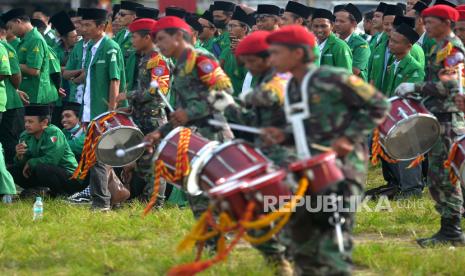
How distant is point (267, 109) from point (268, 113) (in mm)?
32

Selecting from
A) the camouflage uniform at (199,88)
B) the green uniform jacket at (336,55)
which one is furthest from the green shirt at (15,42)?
the camouflage uniform at (199,88)

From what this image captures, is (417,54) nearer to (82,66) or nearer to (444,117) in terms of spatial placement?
(444,117)

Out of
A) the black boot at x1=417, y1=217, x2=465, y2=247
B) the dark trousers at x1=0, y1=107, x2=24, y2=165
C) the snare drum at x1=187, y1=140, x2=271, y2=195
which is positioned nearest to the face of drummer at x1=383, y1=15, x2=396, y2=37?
the black boot at x1=417, y1=217, x2=465, y2=247

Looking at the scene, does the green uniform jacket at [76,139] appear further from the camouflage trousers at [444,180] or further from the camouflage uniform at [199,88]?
the camouflage trousers at [444,180]

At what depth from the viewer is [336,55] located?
1216 centimetres

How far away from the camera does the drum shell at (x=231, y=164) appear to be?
6.88 meters

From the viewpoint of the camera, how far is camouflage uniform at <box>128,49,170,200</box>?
1045 centimetres

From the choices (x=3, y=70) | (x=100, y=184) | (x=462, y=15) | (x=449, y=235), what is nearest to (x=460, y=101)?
(x=449, y=235)

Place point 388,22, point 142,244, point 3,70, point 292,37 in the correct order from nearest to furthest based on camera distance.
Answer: point 292,37 < point 142,244 < point 3,70 < point 388,22

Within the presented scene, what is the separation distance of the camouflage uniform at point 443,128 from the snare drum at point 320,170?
8.71 feet

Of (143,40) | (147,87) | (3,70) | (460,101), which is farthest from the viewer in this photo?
(3,70)

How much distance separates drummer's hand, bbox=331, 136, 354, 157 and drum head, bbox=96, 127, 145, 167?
13.3 feet

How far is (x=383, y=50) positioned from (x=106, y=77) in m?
3.37

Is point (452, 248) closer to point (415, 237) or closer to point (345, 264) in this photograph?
point (415, 237)
